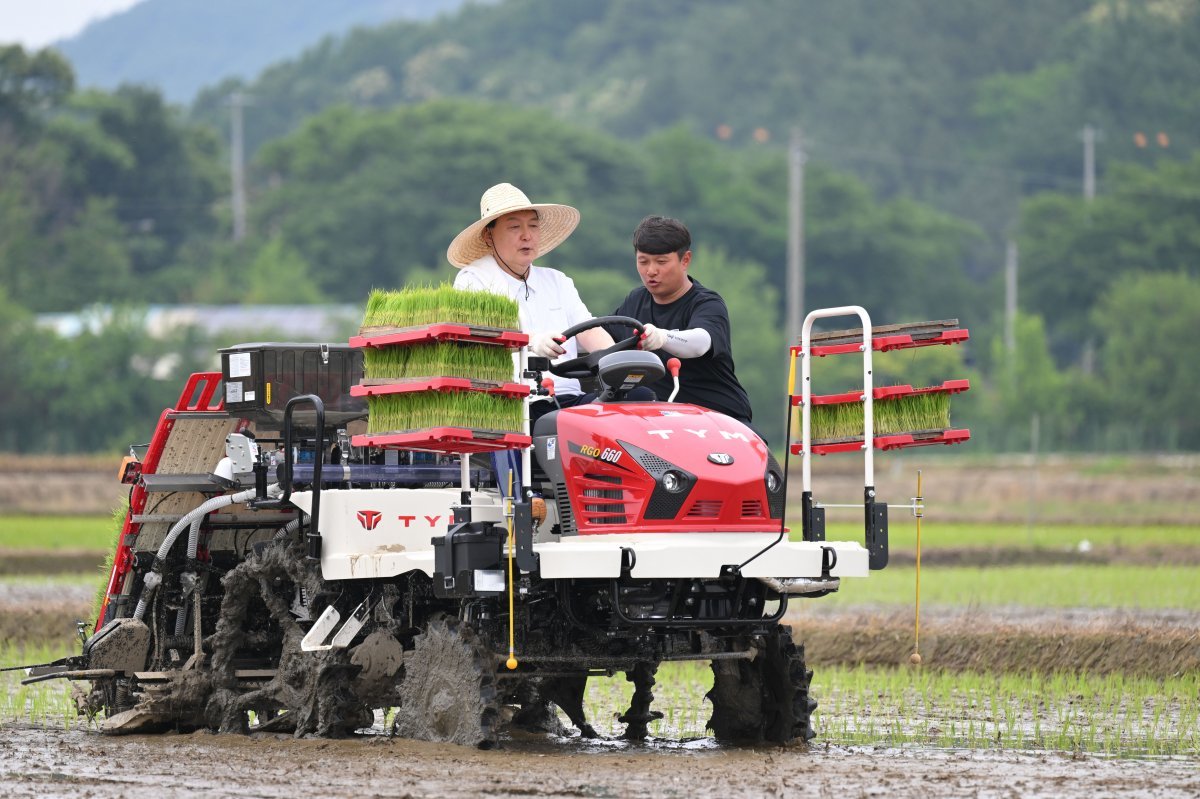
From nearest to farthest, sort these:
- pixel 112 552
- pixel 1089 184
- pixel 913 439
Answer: pixel 913 439 < pixel 112 552 < pixel 1089 184

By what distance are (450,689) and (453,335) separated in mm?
1645

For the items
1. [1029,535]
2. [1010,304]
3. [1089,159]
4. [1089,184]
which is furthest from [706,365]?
[1089,159]

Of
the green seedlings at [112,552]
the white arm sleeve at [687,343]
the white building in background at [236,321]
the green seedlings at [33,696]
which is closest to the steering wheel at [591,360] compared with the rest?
the white arm sleeve at [687,343]

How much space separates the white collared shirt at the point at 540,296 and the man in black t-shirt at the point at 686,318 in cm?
30

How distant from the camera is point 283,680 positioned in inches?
428

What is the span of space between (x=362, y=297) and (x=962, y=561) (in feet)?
188

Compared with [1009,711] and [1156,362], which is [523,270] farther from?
[1156,362]

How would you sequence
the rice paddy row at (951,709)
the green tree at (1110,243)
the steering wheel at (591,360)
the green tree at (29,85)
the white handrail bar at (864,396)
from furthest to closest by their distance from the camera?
the green tree at (29,85)
the green tree at (1110,243)
the rice paddy row at (951,709)
the white handrail bar at (864,396)
the steering wheel at (591,360)

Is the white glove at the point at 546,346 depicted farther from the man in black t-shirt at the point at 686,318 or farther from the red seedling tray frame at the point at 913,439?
the red seedling tray frame at the point at 913,439

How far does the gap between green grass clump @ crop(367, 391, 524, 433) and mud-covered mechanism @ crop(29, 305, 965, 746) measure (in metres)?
0.06

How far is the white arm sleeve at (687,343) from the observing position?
10.4 metres

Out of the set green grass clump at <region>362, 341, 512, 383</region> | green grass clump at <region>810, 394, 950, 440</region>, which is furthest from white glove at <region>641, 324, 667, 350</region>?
green grass clump at <region>810, 394, 950, 440</region>

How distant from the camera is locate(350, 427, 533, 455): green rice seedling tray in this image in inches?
363

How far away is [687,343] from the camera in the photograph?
34.1ft
